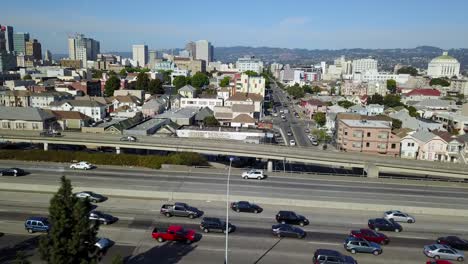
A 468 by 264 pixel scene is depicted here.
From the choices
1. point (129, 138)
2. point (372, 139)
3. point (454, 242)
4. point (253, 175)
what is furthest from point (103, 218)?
point (372, 139)

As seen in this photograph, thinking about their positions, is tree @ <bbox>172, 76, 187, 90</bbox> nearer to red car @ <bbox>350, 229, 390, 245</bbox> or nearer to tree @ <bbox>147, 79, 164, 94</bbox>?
tree @ <bbox>147, 79, 164, 94</bbox>

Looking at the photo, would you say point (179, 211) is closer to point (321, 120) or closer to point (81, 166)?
point (81, 166)

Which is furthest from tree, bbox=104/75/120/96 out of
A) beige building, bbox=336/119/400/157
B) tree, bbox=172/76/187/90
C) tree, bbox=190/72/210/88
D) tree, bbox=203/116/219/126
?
beige building, bbox=336/119/400/157

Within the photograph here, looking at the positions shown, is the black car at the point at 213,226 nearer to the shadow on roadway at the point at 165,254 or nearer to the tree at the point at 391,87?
the shadow on roadway at the point at 165,254

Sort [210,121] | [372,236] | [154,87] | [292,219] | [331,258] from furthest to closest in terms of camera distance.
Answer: [154,87] → [210,121] → [292,219] → [372,236] → [331,258]

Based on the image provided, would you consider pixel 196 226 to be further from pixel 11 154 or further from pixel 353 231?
pixel 11 154

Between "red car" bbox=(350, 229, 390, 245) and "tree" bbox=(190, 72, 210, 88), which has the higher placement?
"tree" bbox=(190, 72, 210, 88)

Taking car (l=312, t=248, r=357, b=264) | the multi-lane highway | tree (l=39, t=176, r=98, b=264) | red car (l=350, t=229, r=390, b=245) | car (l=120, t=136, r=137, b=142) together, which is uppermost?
tree (l=39, t=176, r=98, b=264)
